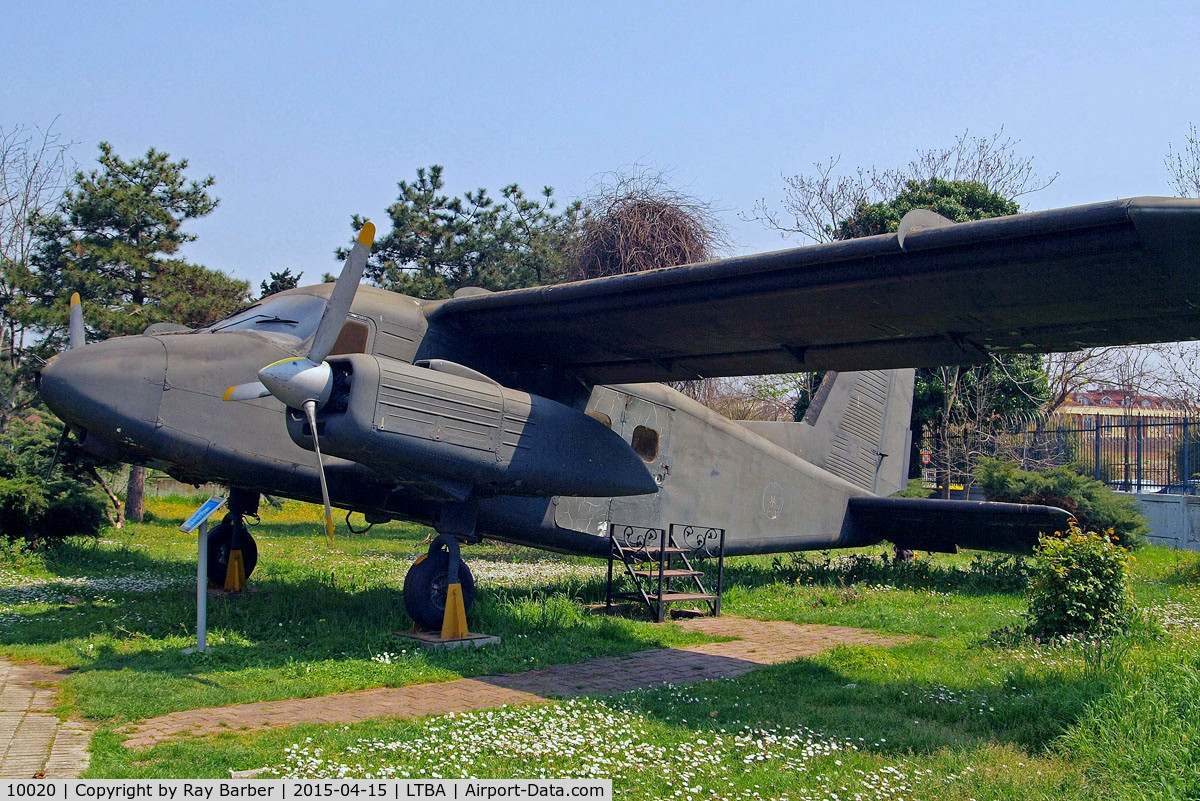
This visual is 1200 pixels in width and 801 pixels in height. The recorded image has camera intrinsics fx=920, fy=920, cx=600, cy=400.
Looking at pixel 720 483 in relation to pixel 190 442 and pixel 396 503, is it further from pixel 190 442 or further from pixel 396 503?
pixel 190 442

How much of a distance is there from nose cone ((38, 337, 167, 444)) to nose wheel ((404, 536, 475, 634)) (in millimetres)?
3016

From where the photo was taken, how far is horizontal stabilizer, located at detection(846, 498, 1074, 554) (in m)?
13.2

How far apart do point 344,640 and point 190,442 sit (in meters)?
2.46

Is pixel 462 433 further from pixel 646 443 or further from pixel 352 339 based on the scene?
pixel 646 443

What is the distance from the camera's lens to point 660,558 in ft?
38.4

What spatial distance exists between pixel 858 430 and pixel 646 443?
5.15m

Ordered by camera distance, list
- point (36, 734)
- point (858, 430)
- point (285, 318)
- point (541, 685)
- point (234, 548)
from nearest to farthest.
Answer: point (36, 734), point (541, 685), point (285, 318), point (234, 548), point (858, 430)

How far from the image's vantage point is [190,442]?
8859 mm

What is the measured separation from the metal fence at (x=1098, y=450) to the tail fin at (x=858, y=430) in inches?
353

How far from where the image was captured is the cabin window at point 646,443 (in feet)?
41.1

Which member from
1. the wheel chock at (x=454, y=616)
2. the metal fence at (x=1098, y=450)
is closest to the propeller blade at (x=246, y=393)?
the wheel chock at (x=454, y=616)

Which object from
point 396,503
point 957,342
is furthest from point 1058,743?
point 396,503

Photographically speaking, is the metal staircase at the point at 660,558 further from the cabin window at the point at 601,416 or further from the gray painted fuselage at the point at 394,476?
the cabin window at the point at 601,416

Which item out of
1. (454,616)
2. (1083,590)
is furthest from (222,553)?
(1083,590)
